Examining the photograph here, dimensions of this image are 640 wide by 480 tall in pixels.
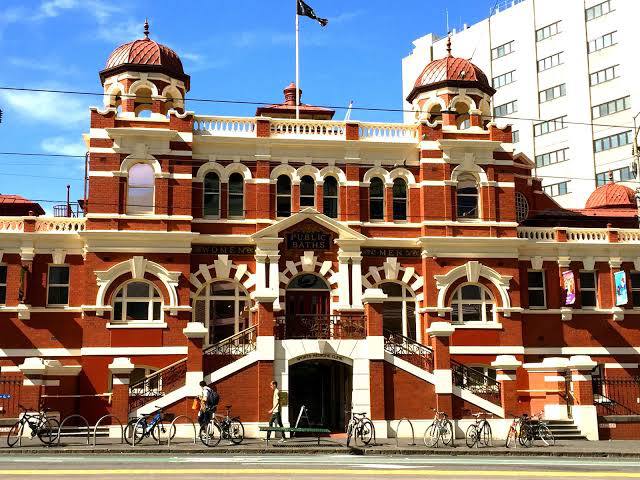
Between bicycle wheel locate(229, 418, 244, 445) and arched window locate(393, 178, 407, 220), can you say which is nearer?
bicycle wheel locate(229, 418, 244, 445)

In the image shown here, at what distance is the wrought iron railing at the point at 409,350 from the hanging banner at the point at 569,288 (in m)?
8.56

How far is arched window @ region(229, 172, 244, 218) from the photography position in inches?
1373

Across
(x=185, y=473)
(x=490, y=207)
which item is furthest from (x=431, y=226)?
(x=185, y=473)

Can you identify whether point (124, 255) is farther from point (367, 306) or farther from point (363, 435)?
point (363, 435)

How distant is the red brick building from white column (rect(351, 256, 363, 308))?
0.17 feet

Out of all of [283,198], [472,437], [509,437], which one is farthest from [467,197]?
[472,437]

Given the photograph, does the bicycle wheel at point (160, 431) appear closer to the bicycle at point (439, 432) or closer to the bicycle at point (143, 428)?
the bicycle at point (143, 428)

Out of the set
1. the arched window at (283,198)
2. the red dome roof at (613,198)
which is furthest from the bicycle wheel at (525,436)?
the red dome roof at (613,198)

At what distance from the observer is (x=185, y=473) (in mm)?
17453

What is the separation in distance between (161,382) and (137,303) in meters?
5.57

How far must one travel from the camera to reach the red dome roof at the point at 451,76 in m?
37.4

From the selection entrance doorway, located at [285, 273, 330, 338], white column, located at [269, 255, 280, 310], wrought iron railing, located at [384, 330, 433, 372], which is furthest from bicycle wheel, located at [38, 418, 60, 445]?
wrought iron railing, located at [384, 330, 433, 372]

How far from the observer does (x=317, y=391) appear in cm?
3331

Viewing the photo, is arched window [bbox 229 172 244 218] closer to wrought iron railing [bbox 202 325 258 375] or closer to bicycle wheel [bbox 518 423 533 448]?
wrought iron railing [bbox 202 325 258 375]
